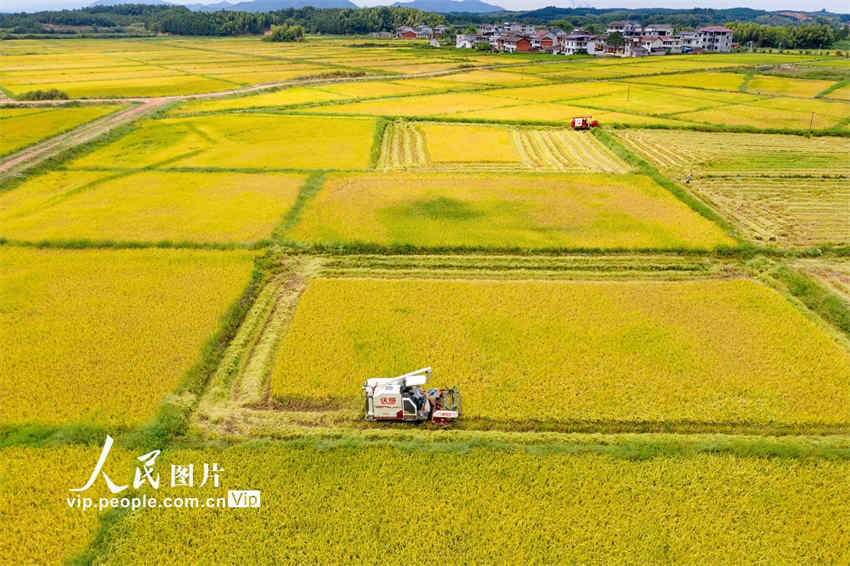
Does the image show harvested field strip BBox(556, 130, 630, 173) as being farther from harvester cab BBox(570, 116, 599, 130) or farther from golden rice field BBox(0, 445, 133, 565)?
golden rice field BBox(0, 445, 133, 565)

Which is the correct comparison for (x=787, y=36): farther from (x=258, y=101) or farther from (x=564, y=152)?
(x=258, y=101)

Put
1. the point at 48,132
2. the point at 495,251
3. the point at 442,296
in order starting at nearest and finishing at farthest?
the point at 442,296 < the point at 495,251 < the point at 48,132

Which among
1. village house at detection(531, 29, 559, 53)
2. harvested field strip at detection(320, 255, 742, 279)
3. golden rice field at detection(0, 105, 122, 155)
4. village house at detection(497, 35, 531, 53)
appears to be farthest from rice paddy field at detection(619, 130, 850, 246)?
village house at detection(531, 29, 559, 53)

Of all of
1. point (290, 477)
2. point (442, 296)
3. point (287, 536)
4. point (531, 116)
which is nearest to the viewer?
point (287, 536)

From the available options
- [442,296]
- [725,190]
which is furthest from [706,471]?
[725,190]

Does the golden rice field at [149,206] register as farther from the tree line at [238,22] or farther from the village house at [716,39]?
the tree line at [238,22]

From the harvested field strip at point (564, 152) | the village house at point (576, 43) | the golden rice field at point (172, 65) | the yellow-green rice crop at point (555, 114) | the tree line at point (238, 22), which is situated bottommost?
the harvested field strip at point (564, 152)

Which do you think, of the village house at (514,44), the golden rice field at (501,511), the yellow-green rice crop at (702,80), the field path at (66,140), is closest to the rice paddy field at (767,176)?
the golden rice field at (501,511)

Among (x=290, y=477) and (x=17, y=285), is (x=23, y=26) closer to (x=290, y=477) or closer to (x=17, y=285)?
(x=17, y=285)
